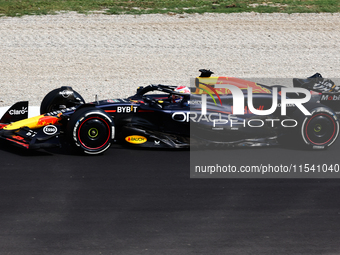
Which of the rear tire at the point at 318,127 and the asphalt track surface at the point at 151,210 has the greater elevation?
the rear tire at the point at 318,127

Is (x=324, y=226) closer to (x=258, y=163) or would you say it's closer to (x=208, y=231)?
(x=208, y=231)

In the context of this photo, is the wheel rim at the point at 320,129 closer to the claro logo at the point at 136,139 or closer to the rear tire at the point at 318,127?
the rear tire at the point at 318,127

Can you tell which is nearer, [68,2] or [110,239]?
[110,239]

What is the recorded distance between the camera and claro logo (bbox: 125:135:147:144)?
8867 mm

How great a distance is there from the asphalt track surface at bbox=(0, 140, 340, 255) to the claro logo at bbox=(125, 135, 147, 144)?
1.43 feet

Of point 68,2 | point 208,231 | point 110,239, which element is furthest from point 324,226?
point 68,2

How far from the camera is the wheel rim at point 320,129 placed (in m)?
9.02

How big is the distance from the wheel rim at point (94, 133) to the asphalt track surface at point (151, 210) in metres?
0.22

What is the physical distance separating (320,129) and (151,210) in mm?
3986

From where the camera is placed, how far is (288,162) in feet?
27.6

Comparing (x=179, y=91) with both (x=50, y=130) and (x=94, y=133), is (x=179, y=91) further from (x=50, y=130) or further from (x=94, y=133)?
(x=50, y=130)

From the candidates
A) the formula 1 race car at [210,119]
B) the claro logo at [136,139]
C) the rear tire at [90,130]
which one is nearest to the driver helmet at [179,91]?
the formula 1 race car at [210,119]

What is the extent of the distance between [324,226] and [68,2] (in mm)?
19853

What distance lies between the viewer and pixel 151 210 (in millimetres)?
6371
